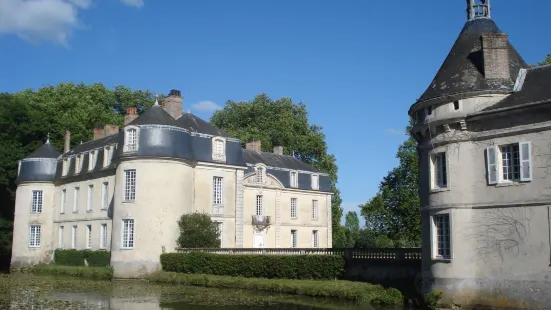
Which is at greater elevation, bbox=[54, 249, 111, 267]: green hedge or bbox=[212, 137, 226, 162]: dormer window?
bbox=[212, 137, 226, 162]: dormer window

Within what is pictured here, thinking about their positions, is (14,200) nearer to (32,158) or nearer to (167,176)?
(32,158)

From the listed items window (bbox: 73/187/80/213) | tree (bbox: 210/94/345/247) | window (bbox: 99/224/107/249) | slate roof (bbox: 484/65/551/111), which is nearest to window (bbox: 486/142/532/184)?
slate roof (bbox: 484/65/551/111)

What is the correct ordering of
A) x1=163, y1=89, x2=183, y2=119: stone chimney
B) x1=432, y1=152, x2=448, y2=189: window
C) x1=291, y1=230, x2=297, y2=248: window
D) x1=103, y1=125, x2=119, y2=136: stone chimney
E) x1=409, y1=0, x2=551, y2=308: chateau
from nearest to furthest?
x1=409, y1=0, x2=551, y2=308: chateau
x1=432, y1=152, x2=448, y2=189: window
x1=163, y1=89, x2=183, y2=119: stone chimney
x1=103, y1=125, x2=119, y2=136: stone chimney
x1=291, y1=230, x2=297, y2=248: window

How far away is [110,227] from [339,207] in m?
22.8

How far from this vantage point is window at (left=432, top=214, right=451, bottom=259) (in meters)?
16.5

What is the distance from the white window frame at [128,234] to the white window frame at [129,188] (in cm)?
107

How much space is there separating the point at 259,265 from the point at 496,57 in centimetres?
1204

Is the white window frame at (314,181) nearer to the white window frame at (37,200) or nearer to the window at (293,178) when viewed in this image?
the window at (293,178)

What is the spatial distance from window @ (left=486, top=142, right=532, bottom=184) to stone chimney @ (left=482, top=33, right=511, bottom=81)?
2.17m

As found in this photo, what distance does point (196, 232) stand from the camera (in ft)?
92.8

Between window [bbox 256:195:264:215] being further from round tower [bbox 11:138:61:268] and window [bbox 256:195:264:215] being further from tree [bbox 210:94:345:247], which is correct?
round tower [bbox 11:138:61:268]

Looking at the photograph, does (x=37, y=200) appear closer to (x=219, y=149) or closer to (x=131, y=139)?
(x=131, y=139)

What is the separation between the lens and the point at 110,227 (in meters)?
31.7

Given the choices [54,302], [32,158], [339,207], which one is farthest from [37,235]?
[339,207]
